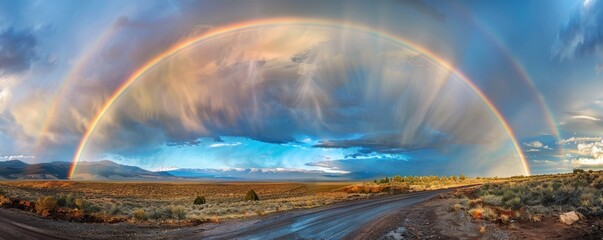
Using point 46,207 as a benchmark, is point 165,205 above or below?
below

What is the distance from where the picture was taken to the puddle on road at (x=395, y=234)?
1551 centimetres

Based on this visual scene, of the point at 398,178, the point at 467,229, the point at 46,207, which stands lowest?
the point at 467,229

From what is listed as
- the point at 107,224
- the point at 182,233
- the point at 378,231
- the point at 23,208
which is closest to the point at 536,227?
the point at 378,231

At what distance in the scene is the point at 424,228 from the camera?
1781 cm

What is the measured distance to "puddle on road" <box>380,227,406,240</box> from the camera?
1551cm

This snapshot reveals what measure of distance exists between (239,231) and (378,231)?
6113 millimetres

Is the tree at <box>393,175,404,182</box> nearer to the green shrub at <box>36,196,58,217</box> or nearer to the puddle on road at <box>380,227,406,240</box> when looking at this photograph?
the green shrub at <box>36,196,58,217</box>

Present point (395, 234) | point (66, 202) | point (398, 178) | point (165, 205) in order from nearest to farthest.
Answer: point (395, 234), point (66, 202), point (165, 205), point (398, 178)

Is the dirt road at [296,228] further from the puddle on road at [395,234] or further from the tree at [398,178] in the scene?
the tree at [398,178]

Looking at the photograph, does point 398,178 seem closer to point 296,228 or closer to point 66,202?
point 66,202

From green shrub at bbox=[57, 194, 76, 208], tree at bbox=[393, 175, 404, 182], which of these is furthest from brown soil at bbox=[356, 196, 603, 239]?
tree at bbox=[393, 175, 404, 182]

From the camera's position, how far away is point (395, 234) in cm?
1641

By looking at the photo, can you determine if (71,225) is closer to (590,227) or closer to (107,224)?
(107,224)

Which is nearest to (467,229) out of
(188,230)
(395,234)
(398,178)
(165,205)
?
(395,234)
